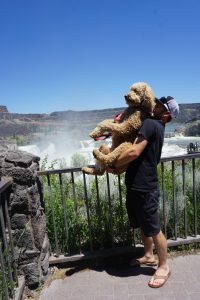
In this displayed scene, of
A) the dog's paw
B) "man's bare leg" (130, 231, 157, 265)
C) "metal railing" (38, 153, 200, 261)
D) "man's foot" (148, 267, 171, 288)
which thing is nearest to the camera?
the dog's paw

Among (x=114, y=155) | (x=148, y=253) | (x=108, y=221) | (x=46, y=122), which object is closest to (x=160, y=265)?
(x=148, y=253)

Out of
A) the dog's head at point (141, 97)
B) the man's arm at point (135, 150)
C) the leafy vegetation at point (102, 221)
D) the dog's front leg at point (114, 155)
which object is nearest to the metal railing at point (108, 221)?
the leafy vegetation at point (102, 221)

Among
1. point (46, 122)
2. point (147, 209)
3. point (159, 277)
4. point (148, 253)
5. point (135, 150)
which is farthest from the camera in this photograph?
point (46, 122)

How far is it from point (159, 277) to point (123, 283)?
381 mm

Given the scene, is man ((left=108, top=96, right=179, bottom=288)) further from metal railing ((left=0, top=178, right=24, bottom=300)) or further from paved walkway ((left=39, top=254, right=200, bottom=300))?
metal railing ((left=0, top=178, right=24, bottom=300))

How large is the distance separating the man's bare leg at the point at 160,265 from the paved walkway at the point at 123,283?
0.06 metres

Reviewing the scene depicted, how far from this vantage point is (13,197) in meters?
3.33

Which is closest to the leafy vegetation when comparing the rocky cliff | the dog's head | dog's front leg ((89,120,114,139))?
dog's front leg ((89,120,114,139))

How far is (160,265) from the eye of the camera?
3.44m

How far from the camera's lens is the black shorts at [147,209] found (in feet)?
10.6

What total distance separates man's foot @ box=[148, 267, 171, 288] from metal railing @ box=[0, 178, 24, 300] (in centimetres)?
131

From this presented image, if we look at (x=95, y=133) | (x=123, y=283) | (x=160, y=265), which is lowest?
(x=123, y=283)

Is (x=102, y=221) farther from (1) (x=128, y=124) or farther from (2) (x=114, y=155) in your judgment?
(1) (x=128, y=124)

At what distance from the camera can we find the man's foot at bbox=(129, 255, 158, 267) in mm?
3721
